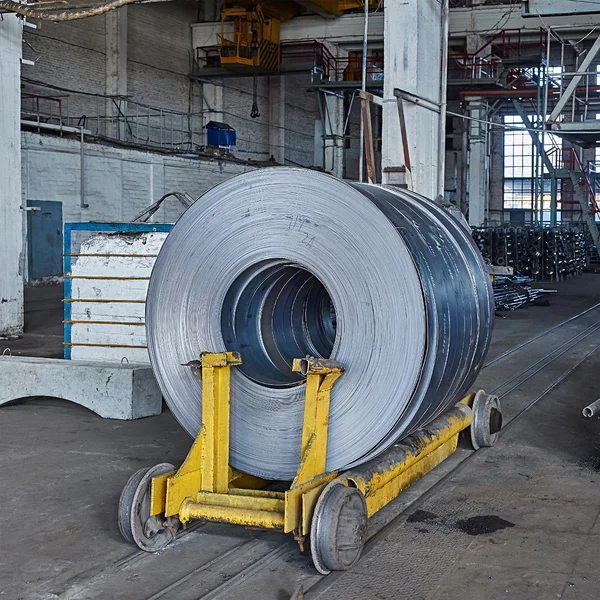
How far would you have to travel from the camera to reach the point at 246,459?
181 inches

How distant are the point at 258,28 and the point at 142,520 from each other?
2232cm

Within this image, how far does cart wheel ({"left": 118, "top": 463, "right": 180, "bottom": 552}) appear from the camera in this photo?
4227 millimetres

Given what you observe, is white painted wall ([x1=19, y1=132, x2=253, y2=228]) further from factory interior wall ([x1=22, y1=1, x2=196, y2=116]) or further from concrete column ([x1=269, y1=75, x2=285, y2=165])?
concrete column ([x1=269, y1=75, x2=285, y2=165])

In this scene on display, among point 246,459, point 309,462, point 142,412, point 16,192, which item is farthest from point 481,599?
point 16,192

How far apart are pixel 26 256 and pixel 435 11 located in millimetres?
10662

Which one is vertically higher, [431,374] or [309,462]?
[431,374]

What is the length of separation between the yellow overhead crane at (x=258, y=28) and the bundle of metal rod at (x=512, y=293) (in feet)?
32.3

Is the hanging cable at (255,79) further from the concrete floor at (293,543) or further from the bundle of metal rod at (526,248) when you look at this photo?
the concrete floor at (293,543)

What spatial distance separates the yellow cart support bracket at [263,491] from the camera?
3951 mm

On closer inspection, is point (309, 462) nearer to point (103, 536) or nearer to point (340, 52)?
point (103, 536)

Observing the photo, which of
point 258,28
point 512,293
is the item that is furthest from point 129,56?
point 512,293

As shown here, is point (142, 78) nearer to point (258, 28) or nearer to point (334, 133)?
point (258, 28)

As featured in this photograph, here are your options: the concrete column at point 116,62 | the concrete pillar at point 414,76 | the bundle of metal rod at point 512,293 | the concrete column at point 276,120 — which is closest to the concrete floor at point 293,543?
the concrete pillar at point 414,76

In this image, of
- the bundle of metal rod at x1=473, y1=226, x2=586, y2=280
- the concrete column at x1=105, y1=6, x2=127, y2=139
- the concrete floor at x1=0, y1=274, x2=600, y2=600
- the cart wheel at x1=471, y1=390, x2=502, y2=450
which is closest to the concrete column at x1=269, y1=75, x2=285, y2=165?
the concrete column at x1=105, y1=6, x2=127, y2=139
